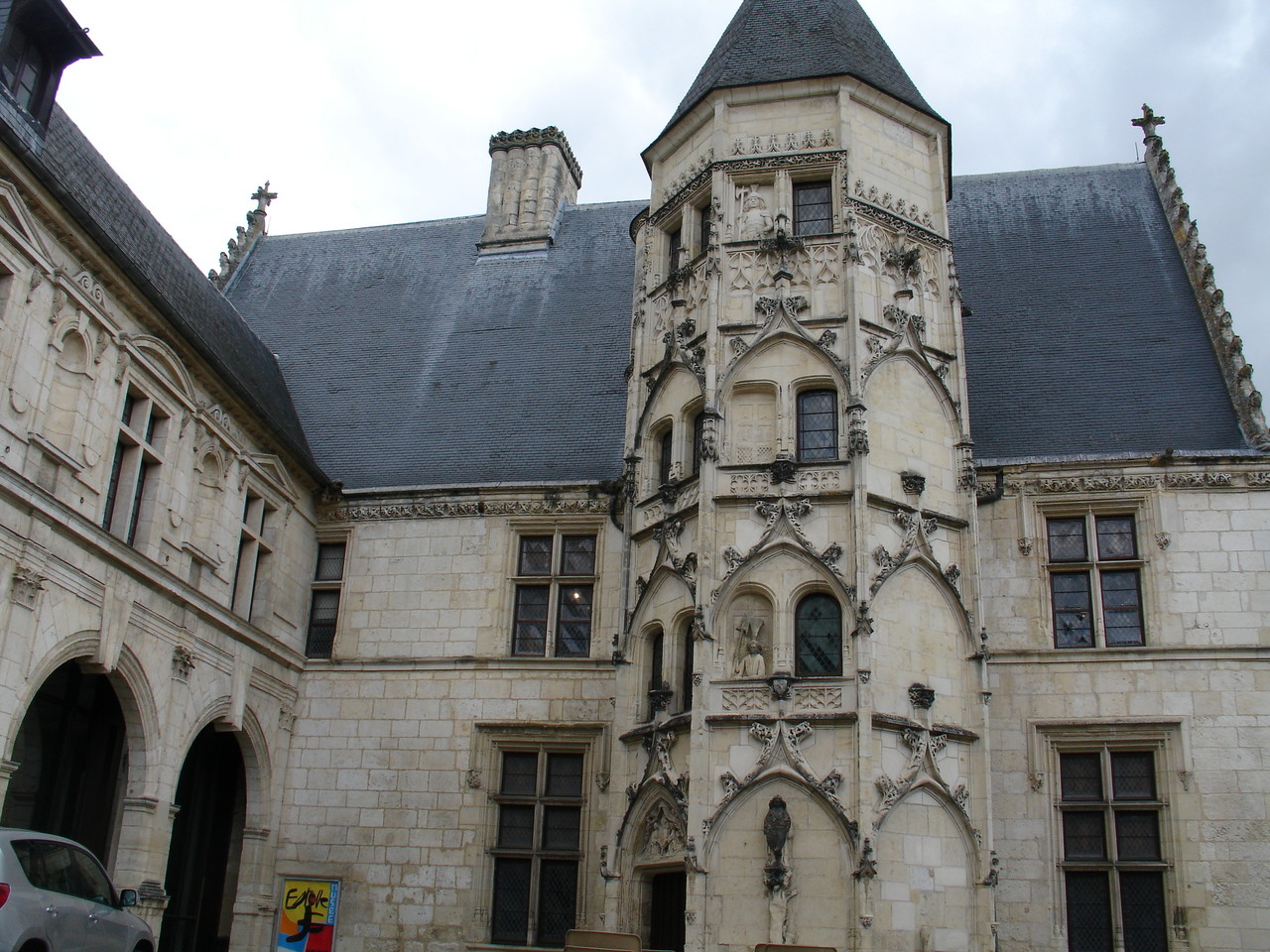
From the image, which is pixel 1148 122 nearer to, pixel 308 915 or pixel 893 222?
pixel 893 222

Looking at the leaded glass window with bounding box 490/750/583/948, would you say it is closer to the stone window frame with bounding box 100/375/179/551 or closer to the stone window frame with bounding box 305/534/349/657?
the stone window frame with bounding box 305/534/349/657

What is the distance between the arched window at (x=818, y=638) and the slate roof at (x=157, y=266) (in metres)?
6.44

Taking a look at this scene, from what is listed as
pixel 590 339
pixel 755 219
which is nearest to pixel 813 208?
pixel 755 219

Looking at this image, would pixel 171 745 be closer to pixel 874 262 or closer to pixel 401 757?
pixel 401 757

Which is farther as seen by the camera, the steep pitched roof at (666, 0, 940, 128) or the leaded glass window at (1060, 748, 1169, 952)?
the steep pitched roof at (666, 0, 940, 128)

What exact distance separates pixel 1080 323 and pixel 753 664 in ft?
24.6

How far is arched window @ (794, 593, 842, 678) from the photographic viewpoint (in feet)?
40.9

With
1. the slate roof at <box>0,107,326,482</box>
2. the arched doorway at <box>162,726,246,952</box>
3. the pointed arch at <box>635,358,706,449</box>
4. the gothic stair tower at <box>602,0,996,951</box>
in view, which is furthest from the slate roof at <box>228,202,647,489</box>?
the arched doorway at <box>162,726,246,952</box>

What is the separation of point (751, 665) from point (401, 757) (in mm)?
4752

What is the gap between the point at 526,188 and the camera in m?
21.5

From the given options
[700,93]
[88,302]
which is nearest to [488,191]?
[700,93]

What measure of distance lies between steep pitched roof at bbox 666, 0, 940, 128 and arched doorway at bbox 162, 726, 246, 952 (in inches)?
368

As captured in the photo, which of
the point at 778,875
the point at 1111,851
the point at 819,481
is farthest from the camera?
the point at 1111,851

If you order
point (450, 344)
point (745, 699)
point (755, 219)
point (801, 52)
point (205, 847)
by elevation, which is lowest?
point (205, 847)
